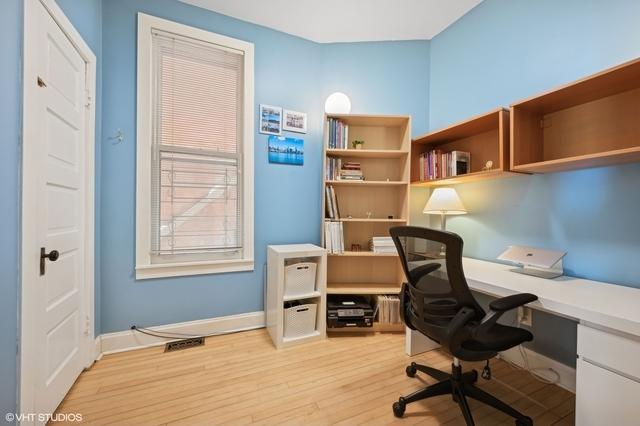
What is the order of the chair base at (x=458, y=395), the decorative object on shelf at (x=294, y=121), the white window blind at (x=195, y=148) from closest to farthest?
the chair base at (x=458, y=395), the white window blind at (x=195, y=148), the decorative object on shelf at (x=294, y=121)

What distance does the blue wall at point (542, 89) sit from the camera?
4.76ft

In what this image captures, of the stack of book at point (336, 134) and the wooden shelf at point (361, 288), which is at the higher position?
the stack of book at point (336, 134)

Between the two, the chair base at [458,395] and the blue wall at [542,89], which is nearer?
the chair base at [458,395]

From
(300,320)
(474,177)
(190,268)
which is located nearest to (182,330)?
(190,268)

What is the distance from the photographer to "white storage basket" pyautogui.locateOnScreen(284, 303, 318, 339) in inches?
83.6

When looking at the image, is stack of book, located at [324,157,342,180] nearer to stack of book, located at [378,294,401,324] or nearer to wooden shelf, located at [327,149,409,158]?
wooden shelf, located at [327,149,409,158]

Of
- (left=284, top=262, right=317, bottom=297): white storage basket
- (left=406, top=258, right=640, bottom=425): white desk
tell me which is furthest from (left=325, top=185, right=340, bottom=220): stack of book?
(left=406, top=258, right=640, bottom=425): white desk

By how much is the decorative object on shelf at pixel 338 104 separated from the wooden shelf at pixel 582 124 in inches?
54.0

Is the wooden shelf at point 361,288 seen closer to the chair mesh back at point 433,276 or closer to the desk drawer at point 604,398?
the chair mesh back at point 433,276

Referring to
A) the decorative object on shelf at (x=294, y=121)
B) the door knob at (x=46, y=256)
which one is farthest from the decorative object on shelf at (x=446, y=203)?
the door knob at (x=46, y=256)

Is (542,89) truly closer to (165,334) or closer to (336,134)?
(336,134)

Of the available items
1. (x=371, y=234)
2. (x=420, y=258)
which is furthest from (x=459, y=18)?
(x=420, y=258)

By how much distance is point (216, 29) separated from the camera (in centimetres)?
→ 225

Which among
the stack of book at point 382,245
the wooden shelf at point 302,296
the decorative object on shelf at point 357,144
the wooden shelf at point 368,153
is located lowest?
the wooden shelf at point 302,296
